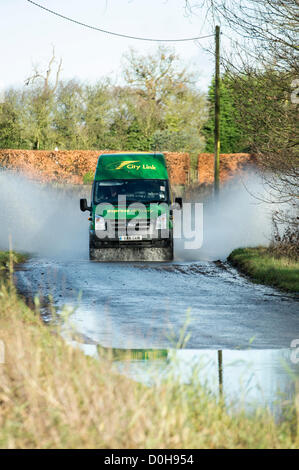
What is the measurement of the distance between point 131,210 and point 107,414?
16.1 meters

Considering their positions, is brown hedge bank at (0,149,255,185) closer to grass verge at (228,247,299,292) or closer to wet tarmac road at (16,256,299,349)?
grass verge at (228,247,299,292)

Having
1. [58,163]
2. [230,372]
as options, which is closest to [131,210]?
[230,372]

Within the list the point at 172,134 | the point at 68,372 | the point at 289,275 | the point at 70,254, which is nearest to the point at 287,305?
the point at 289,275

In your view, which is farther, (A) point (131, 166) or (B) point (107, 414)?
(A) point (131, 166)

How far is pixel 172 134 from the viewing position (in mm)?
54719

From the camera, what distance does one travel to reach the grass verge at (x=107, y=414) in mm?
5715

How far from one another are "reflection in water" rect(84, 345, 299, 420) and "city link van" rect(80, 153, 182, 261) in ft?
39.6

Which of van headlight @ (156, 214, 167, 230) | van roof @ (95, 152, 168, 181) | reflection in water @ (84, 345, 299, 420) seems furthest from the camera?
van roof @ (95, 152, 168, 181)

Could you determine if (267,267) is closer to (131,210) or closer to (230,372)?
(131,210)

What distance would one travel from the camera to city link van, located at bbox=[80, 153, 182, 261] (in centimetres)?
2189

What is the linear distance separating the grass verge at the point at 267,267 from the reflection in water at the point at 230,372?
21.7 ft

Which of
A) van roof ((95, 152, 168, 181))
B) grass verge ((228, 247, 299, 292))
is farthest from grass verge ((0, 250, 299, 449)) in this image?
van roof ((95, 152, 168, 181))

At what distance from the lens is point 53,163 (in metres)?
46.8

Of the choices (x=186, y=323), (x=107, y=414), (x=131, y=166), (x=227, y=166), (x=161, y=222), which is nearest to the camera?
(x=107, y=414)
